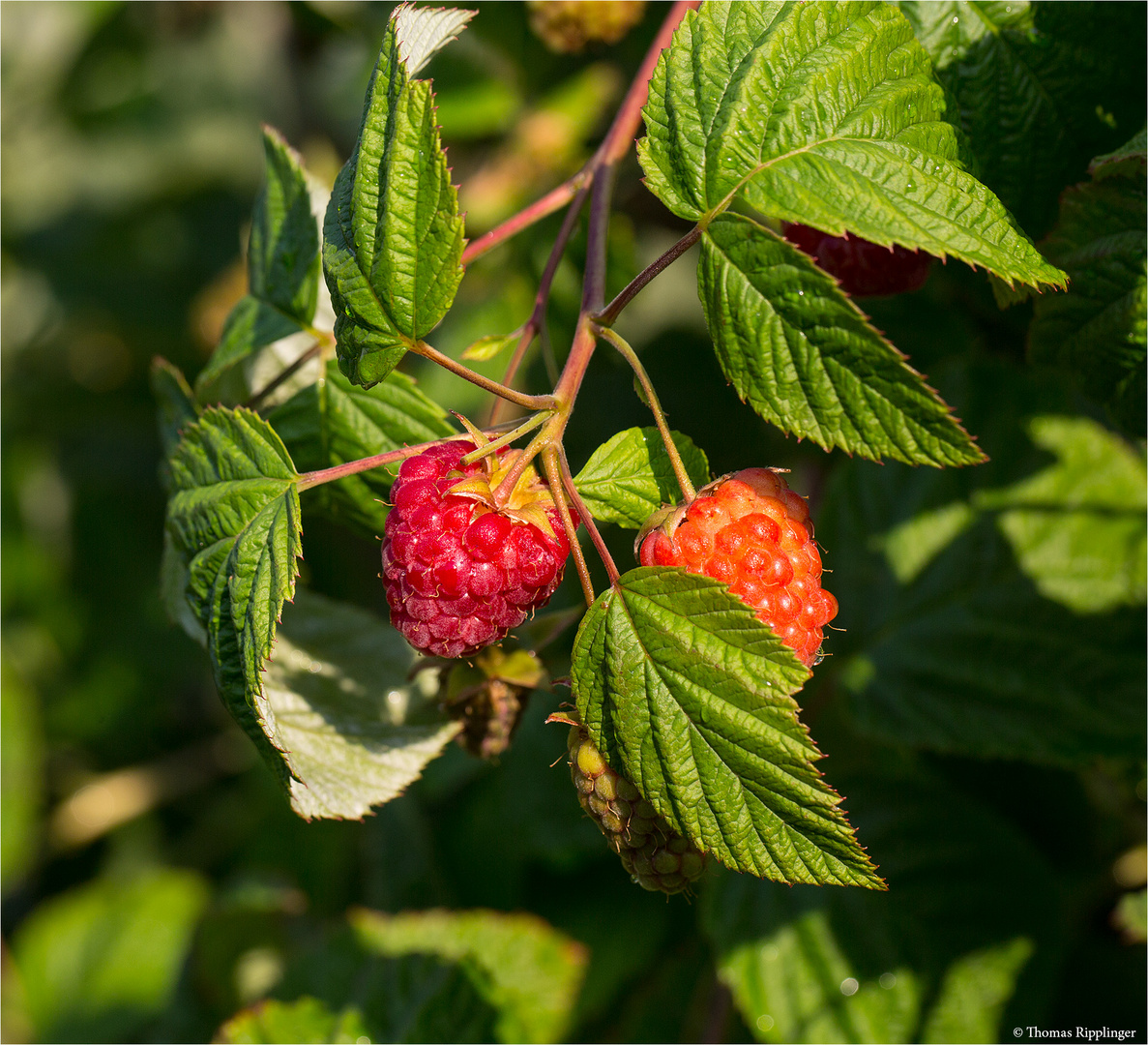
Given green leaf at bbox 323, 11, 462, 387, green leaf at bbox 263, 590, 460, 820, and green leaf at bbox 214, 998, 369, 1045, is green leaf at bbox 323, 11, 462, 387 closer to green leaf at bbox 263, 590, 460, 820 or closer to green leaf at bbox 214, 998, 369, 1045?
green leaf at bbox 263, 590, 460, 820

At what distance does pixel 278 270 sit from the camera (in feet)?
3.05

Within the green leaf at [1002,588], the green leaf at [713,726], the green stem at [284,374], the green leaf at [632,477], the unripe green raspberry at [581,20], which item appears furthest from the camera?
the unripe green raspberry at [581,20]

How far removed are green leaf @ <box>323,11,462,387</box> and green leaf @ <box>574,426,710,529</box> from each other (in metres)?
0.16

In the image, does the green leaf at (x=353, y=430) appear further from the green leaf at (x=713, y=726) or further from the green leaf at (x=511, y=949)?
the green leaf at (x=511, y=949)

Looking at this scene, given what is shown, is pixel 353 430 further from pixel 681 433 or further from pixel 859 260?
pixel 859 260

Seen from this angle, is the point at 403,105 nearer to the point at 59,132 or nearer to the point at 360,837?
the point at 360,837

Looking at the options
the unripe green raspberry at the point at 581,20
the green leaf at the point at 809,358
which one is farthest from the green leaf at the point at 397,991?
the unripe green raspberry at the point at 581,20

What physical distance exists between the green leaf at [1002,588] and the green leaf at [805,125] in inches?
25.0

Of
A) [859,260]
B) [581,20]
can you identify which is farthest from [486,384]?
[581,20]

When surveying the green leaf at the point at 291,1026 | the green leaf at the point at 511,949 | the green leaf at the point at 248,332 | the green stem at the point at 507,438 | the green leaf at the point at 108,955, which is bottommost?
the green leaf at the point at 108,955

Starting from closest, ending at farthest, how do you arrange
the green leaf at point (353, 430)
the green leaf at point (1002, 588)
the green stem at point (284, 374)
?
the green leaf at point (353, 430) → the green stem at point (284, 374) → the green leaf at point (1002, 588)

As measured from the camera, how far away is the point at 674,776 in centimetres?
65

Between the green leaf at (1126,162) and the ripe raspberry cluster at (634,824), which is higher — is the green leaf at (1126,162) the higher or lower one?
the higher one

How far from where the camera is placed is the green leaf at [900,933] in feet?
3.93
